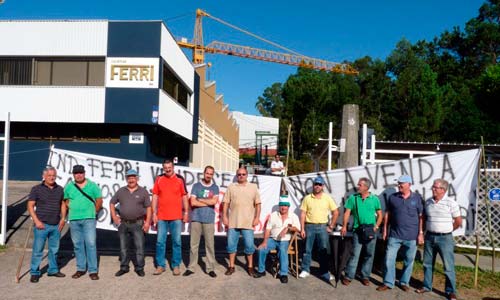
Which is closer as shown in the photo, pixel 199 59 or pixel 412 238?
pixel 412 238

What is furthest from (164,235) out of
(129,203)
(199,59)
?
(199,59)

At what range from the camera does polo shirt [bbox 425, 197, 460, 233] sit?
6.56 metres

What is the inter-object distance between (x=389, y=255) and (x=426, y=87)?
1521 inches

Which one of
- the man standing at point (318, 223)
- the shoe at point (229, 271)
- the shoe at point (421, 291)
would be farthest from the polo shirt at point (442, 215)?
the shoe at point (229, 271)

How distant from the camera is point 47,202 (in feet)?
22.6

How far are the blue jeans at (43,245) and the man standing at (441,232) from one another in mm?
5698

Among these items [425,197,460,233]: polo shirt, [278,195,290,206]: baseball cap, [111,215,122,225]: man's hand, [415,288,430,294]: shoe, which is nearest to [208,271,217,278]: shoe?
[278,195,290,206]: baseball cap

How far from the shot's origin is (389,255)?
6.82 metres

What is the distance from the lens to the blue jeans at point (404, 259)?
22.2 feet

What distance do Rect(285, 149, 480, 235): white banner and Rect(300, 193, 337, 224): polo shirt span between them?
0.57 metres

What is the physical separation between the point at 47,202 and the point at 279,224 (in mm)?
3699

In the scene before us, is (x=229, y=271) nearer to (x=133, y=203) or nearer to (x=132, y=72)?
(x=133, y=203)

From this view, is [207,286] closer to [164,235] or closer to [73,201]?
[164,235]

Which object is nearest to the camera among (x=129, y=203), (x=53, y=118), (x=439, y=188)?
(x=439, y=188)
